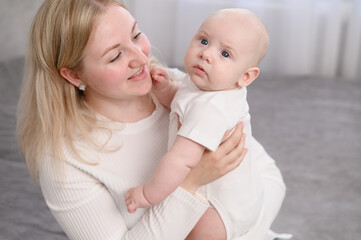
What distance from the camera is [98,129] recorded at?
1598 millimetres

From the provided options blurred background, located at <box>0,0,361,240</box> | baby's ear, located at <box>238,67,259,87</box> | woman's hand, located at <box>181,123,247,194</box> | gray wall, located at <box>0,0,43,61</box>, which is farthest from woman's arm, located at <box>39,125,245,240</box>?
gray wall, located at <box>0,0,43,61</box>

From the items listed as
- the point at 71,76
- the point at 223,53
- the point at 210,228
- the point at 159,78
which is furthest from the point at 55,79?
the point at 210,228

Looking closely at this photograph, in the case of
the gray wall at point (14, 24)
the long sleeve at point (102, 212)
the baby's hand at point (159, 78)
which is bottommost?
the gray wall at point (14, 24)

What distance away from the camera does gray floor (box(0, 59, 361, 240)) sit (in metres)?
2.10

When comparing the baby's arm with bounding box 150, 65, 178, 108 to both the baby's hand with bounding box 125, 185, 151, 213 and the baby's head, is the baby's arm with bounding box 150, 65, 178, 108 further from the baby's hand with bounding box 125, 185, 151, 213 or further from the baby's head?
the baby's hand with bounding box 125, 185, 151, 213

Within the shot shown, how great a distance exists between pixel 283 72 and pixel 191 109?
2.37m

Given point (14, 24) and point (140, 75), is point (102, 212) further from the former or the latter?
point (14, 24)

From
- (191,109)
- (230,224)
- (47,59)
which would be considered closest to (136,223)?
(230,224)

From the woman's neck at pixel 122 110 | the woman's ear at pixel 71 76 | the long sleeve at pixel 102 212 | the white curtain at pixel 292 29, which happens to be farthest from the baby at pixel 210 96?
the white curtain at pixel 292 29

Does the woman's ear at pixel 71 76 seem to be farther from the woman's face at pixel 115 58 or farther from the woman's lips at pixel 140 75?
the woman's lips at pixel 140 75

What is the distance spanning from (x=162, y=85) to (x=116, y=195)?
379 millimetres

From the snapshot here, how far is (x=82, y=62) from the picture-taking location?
1.50 metres

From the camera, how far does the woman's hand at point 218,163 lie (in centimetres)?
143

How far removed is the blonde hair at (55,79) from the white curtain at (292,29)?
1843 millimetres
